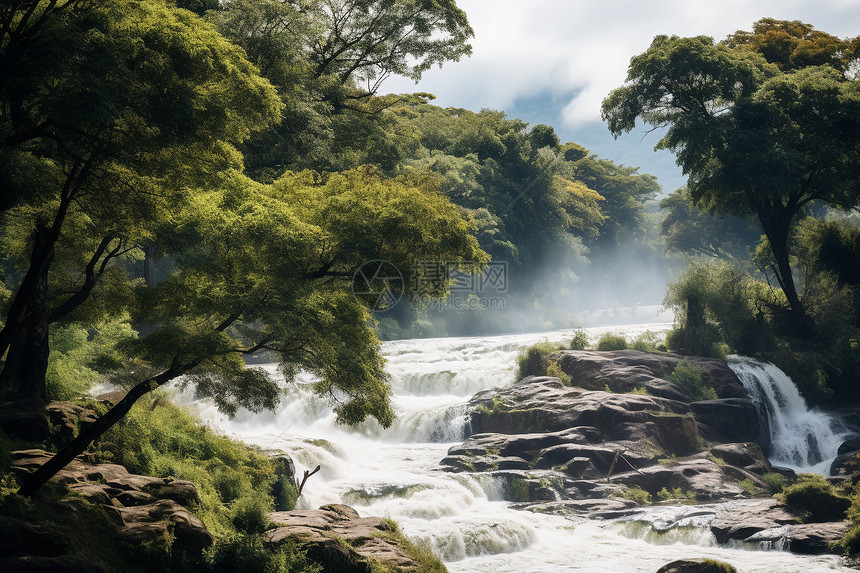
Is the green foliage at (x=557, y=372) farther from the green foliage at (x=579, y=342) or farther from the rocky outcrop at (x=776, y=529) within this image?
the rocky outcrop at (x=776, y=529)

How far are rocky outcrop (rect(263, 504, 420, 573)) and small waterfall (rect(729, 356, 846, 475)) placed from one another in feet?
58.0

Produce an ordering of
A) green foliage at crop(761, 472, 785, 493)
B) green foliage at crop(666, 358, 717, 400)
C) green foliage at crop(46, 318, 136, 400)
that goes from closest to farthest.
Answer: green foliage at crop(46, 318, 136, 400) < green foliage at crop(761, 472, 785, 493) < green foliage at crop(666, 358, 717, 400)

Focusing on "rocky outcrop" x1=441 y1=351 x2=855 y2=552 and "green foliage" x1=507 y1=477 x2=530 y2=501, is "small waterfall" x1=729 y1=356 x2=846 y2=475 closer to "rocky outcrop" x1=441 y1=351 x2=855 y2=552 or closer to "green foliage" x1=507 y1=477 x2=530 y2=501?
"rocky outcrop" x1=441 y1=351 x2=855 y2=552

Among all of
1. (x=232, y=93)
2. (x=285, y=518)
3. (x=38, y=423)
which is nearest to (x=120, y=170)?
(x=232, y=93)

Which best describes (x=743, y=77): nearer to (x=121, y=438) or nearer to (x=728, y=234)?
(x=121, y=438)

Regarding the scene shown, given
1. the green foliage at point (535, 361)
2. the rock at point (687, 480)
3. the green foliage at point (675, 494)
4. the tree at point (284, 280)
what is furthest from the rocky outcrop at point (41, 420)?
the green foliage at point (535, 361)

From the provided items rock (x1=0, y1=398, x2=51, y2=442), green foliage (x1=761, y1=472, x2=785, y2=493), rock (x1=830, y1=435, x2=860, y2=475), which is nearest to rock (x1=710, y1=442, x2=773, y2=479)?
green foliage (x1=761, y1=472, x2=785, y2=493)

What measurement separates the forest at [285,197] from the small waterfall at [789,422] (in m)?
1.16

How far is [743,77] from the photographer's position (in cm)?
3148

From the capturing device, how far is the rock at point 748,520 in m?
16.3

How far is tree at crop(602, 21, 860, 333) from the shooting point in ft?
98.4

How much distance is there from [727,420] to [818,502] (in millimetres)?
7979

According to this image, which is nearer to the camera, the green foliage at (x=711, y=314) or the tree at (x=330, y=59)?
the tree at (x=330, y=59)

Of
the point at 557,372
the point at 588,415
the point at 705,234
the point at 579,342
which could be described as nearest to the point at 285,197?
the point at 588,415
